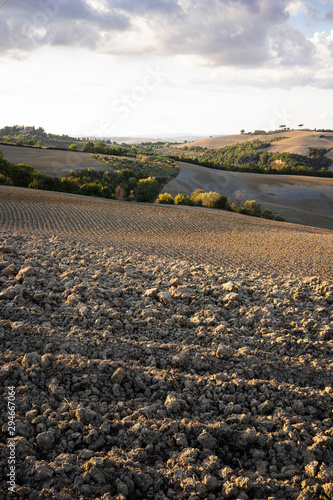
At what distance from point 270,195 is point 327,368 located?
45.0 meters

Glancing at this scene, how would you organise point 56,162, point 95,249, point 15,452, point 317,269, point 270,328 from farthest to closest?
point 56,162 < point 95,249 < point 317,269 < point 270,328 < point 15,452

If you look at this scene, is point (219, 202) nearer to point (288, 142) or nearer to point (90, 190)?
point (90, 190)

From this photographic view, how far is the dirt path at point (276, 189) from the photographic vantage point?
4012cm

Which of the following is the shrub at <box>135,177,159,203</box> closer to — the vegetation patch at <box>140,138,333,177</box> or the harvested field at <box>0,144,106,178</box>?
the harvested field at <box>0,144,106,178</box>

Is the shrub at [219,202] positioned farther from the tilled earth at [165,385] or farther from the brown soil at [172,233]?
the tilled earth at [165,385]

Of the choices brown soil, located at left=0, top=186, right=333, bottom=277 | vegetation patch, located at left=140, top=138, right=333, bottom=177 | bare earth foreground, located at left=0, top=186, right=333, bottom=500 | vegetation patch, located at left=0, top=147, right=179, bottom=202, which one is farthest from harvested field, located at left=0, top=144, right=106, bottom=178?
bare earth foreground, located at left=0, top=186, right=333, bottom=500

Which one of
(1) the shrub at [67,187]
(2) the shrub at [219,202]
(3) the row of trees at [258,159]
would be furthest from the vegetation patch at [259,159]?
(1) the shrub at [67,187]

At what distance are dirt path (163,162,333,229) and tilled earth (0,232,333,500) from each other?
30.9 meters

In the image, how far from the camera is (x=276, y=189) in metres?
50.2

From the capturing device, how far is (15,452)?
3514 millimetres

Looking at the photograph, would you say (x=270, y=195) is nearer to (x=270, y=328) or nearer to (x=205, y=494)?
(x=270, y=328)

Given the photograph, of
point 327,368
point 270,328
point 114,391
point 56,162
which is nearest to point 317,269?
point 270,328

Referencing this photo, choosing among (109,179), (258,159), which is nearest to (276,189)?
(109,179)

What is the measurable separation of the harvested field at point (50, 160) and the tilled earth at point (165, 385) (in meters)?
36.1
